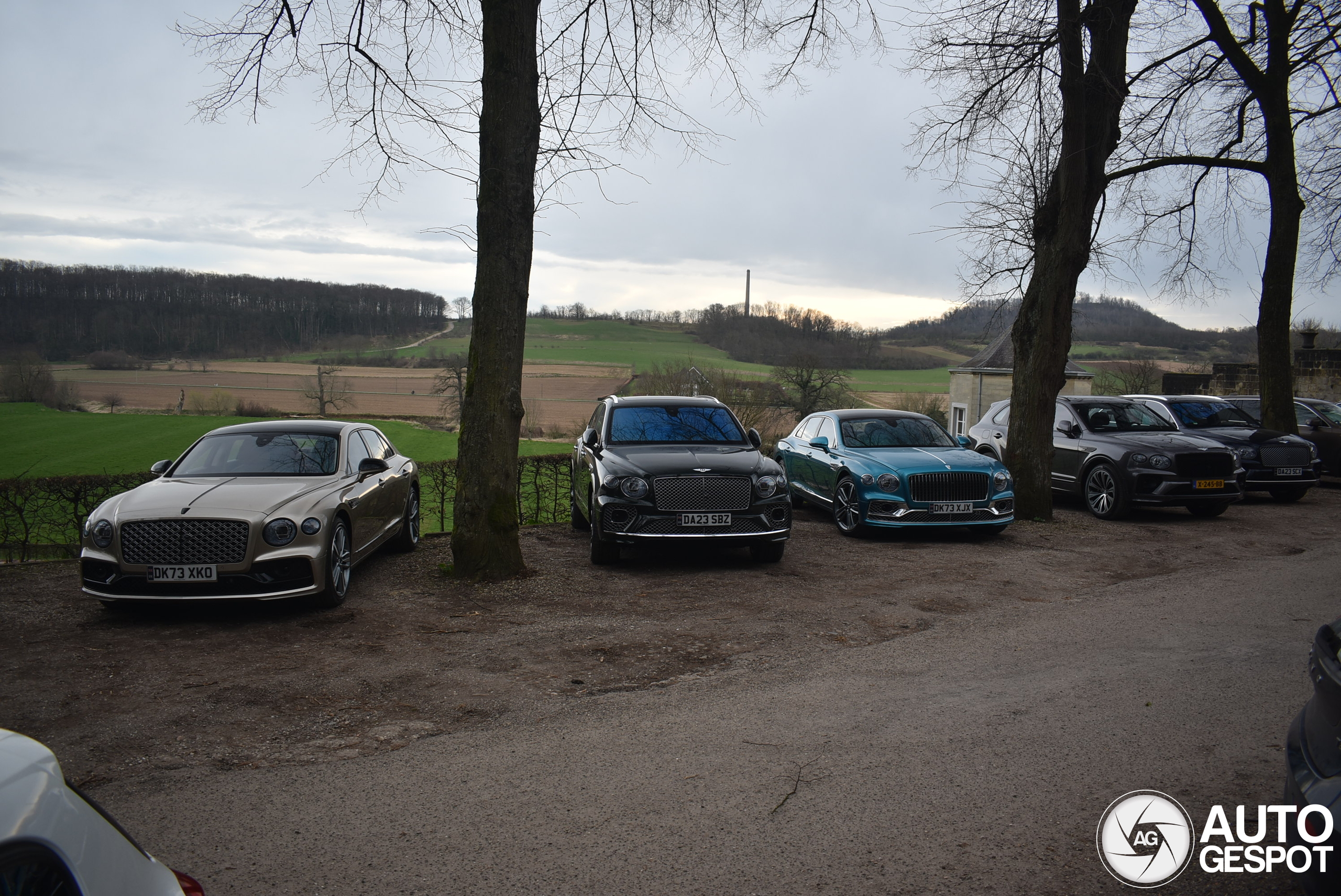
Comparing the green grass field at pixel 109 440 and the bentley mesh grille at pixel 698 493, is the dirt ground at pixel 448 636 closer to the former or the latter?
the bentley mesh grille at pixel 698 493

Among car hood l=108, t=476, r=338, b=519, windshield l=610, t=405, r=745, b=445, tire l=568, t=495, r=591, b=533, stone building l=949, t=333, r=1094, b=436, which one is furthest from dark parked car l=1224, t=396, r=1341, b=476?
stone building l=949, t=333, r=1094, b=436

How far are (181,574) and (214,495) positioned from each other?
82 cm

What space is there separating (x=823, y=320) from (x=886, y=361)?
11641mm

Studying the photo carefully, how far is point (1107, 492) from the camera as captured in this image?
44.0 ft

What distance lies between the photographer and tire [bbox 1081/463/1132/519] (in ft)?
42.6

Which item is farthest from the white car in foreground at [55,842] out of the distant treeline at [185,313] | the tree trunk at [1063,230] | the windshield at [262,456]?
the distant treeline at [185,313]

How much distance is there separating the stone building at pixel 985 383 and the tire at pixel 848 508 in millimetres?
35219

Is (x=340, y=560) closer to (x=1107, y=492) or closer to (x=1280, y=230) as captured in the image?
(x=1107, y=492)

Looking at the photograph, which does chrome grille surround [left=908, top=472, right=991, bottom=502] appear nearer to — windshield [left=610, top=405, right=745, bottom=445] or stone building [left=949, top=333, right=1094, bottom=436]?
windshield [left=610, top=405, right=745, bottom=445]

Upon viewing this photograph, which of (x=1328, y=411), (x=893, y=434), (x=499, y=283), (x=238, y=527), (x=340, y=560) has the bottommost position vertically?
(x=340, y=560)

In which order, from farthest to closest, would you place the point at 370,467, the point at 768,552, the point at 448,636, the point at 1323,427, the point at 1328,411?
the point at 1328,411 → the point at 1323,427 → the point at 768,552 → the point at 370,467 → the point at 448,636

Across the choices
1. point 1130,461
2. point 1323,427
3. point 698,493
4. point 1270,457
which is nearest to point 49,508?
point 698,493

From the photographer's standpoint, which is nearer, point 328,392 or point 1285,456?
point 1285,456

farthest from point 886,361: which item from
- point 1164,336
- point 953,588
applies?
point 953,588
